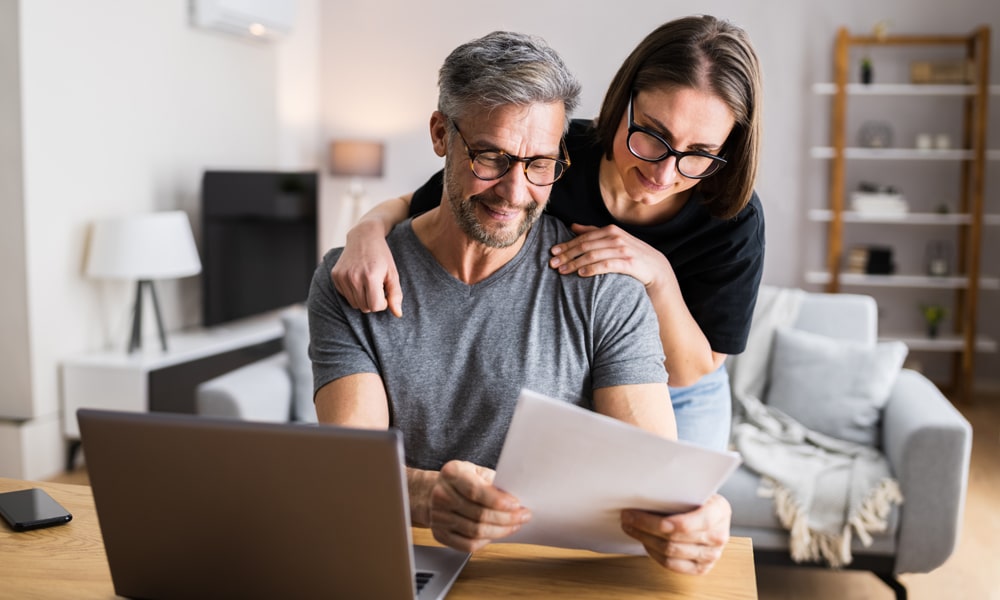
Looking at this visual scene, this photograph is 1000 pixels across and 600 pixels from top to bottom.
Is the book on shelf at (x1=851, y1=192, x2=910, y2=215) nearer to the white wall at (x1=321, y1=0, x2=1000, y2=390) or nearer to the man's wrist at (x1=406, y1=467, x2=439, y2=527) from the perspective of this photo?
the white wall at (x1=321, y1=0, x2=1000, y2=390)

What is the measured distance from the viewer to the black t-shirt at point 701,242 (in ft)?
5.06

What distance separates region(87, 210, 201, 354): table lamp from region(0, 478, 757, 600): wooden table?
273 centimetres

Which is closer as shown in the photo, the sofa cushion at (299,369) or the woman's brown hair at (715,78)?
the woman's brown hair at (715,78)

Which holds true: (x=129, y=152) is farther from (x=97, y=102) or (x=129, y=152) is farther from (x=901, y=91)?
(x=901, y=91)

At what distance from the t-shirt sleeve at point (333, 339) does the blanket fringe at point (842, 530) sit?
5.38ft

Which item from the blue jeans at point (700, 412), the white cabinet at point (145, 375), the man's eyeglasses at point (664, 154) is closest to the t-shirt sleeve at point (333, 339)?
the man's eyeglasses at point (664, 154)

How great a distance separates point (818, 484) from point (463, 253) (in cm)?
165

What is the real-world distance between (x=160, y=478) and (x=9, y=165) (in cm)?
307

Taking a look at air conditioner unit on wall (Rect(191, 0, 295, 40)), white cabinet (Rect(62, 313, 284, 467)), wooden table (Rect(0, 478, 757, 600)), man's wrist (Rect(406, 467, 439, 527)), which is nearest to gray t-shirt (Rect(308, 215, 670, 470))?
man's wrist (Rect(406, 467, 439, 527))

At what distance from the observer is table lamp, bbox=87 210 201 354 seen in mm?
3738

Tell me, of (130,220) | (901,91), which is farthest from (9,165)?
(901,91)

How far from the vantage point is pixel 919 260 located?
17.8 ft

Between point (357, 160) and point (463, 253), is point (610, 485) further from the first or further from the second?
point (357, 160)

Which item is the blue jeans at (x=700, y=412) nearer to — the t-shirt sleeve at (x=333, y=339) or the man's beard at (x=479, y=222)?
the man's beard at (x=479, y=222)
